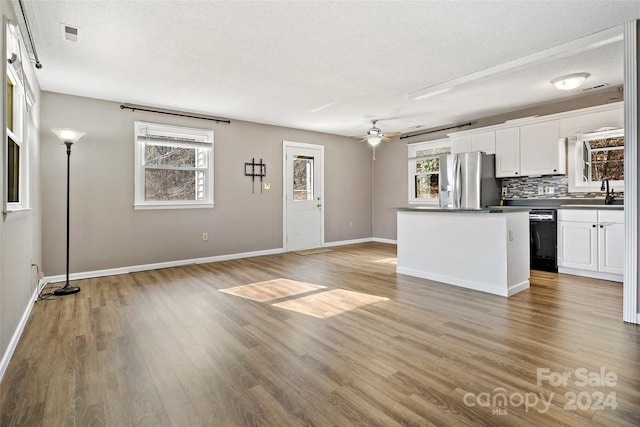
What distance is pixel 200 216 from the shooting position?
18.3ft

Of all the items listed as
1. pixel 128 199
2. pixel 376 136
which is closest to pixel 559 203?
pixel 376 136

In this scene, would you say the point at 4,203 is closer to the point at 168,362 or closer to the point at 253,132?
the point at 168,362

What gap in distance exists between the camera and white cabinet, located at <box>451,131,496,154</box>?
18.6ft

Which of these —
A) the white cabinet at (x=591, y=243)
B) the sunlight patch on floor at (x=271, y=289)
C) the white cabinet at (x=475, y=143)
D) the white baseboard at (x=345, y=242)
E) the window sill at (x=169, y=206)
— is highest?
the white cabinet at (x=475, y=143)

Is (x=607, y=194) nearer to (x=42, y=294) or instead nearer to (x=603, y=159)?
(x=603, y=159)

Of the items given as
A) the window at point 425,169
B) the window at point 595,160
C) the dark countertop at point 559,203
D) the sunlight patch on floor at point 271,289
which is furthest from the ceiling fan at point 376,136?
the sunlight patch on floor at point 271,289

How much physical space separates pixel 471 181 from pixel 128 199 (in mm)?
5496

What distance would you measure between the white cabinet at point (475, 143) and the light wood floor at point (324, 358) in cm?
272

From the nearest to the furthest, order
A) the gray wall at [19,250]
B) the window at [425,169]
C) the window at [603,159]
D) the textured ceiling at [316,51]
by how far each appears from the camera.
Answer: the gray wall at [19,250] < the textured ceiling at [316,51] < the window at [603,159] < the window at [425,169]

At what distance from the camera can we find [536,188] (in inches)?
214

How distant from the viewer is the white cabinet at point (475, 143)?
5.67 meters

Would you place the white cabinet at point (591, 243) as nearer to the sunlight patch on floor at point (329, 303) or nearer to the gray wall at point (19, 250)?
the sunlight patch on floor at point (329, 303)

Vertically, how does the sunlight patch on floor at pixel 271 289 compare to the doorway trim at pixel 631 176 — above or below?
below

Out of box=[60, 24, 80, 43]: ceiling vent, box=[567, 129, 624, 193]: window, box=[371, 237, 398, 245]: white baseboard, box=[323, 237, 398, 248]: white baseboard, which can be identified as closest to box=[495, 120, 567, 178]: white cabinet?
box=[567, 129, 624, 193]: window
